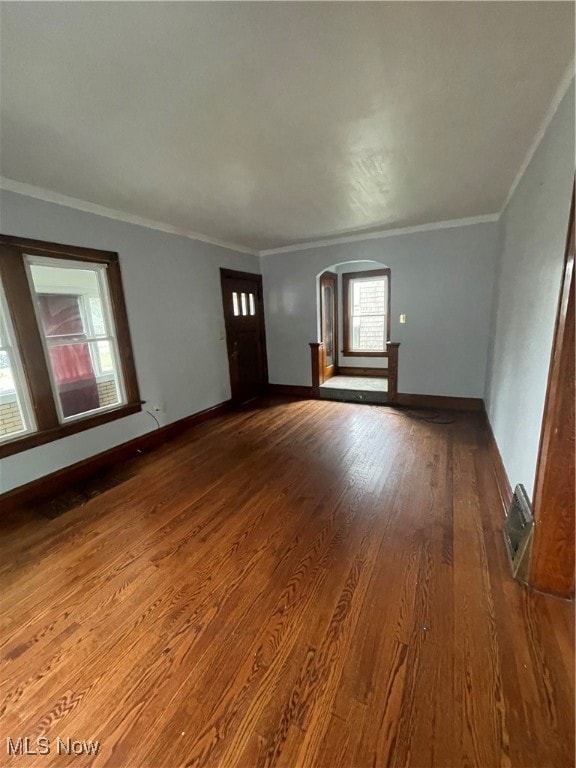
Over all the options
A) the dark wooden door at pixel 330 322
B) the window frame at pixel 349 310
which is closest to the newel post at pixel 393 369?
the dark wooden door at pixel 330 322

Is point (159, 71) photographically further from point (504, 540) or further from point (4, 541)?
point (504, 540)

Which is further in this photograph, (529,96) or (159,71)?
(529,96)

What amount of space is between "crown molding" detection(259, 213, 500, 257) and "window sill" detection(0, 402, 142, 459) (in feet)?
10.9

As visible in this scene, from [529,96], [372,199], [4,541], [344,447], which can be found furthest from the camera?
[344,447]

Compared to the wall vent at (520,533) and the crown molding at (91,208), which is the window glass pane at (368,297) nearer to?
the crown molding at (91,208)

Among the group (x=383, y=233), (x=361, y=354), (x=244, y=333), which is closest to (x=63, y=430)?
(x=244, y=333)

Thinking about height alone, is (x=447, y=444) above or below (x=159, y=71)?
below

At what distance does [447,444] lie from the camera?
124 inches

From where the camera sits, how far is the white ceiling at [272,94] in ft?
3.69

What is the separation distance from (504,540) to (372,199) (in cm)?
301

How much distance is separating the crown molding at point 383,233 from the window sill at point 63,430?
10.9 ft

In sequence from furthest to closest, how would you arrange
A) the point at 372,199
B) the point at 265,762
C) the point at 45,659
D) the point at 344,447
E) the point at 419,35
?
the point at 344,447 < the point at 372,199 < the point at 45,659 < the point at 419,35 < the point at 265,762

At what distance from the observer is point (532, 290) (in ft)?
6.38

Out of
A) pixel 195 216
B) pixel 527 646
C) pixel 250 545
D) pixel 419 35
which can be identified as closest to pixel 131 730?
pixel 250 545
